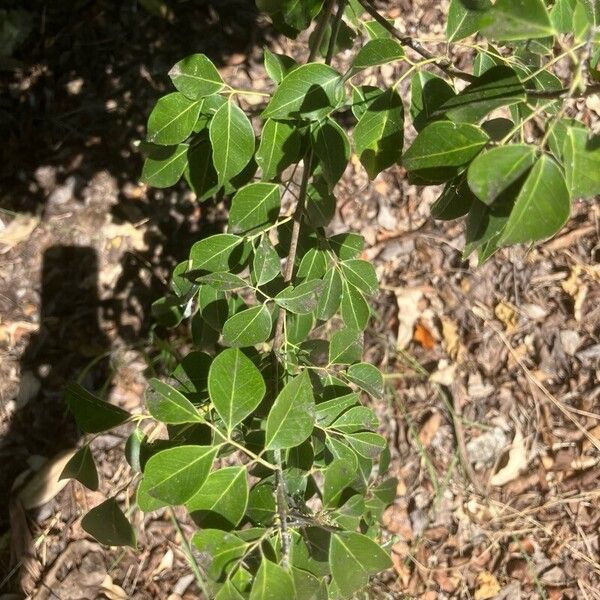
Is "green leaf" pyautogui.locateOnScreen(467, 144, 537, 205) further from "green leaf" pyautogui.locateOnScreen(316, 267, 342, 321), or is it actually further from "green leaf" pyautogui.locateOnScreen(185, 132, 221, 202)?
"green leaf" pyautogui.locateOnScreen(185, 132, 221, 202)

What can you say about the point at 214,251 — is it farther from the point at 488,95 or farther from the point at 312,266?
the point at 488,95

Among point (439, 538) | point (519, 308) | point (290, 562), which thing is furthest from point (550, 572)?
point (290, 562)

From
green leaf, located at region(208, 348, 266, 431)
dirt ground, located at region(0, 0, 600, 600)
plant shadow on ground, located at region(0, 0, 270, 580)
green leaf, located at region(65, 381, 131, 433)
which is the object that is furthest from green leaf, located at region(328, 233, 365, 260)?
plant shadow on ground, located at region(0, 0, 270, 580)

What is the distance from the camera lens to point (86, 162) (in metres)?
2.82

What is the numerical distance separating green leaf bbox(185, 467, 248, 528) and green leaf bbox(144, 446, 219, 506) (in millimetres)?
24

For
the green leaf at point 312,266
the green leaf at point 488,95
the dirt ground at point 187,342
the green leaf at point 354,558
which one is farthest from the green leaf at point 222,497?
the dirt ground at point 187,342

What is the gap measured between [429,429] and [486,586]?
58cm

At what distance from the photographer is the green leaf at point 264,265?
4.21 feet

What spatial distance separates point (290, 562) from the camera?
106cm

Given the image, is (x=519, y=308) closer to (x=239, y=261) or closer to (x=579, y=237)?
(x=579, y=237)

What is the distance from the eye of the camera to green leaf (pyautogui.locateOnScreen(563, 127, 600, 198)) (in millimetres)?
854

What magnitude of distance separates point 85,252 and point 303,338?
5.09 feet

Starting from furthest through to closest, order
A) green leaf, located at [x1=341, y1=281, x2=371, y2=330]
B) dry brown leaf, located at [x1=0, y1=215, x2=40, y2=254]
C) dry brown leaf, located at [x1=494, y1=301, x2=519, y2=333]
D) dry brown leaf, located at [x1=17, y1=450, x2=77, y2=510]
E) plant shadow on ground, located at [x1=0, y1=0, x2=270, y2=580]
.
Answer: dry brown leaf, located at [x1=494, y1=301, x2=519, y2=333], dry brown leaf, located at [x1=0, y1=215, x2=40, y2=254], plant shadow on ground, located at [x1=0, y1=0, x2=270, y2=580], dry brown leaf, located at [x1=17, y1=450, x2=77, y2=510], green leaf, located at [x1=341, y1=281, x2=371, y2=330]

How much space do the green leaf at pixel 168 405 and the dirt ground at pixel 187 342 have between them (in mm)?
1371
